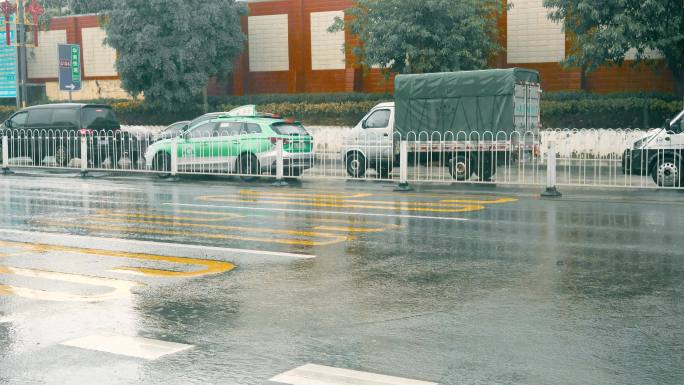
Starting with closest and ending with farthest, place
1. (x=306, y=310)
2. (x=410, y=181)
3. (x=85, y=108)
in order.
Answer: (x=306, y=310)
(x=410, y=181)
(x=85, y=108)

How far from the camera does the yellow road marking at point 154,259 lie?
359 inches

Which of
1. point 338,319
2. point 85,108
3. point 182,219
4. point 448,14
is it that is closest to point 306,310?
point 338,319

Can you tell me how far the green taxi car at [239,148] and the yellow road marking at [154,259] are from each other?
10.4 meters

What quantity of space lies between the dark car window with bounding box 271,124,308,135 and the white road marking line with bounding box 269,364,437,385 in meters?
16.4

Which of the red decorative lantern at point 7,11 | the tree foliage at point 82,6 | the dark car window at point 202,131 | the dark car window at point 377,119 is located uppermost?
the tree foliage at point 82,6

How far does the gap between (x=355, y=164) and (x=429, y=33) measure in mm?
10006

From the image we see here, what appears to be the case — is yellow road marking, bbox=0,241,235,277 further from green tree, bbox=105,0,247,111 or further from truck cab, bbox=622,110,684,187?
green tree, bbox=105,0,247,111

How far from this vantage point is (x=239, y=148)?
2184 centimetres

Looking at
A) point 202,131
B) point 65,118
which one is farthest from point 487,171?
point 65,118

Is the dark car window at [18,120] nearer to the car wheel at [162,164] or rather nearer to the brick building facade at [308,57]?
the car wheel at [162,164]

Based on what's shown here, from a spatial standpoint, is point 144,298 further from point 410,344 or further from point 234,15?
point 234,15

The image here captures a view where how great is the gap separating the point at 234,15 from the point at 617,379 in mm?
35560

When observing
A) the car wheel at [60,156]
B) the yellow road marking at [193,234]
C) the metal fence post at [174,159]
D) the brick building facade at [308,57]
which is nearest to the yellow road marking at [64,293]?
the yellow road marking at [193,234]

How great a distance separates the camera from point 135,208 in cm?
1566
